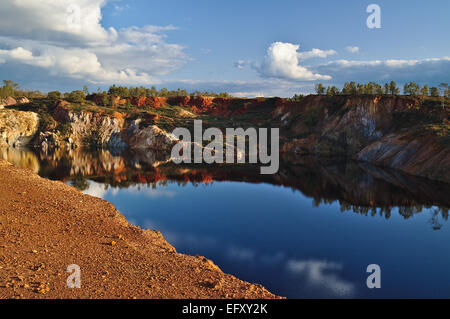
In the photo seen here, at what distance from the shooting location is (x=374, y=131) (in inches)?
2571

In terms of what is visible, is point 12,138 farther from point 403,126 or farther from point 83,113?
point 403,126

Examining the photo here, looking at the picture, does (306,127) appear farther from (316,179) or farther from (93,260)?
(93,260)

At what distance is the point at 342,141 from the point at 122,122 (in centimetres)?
5761

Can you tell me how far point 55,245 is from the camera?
13.6 meters

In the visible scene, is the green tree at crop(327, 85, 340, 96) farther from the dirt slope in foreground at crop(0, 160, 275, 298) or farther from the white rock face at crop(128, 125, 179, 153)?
the dirt slope in foreground at crop(0, 160, 275, 298)

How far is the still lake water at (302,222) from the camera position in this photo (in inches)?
542

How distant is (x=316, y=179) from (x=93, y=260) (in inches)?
1298

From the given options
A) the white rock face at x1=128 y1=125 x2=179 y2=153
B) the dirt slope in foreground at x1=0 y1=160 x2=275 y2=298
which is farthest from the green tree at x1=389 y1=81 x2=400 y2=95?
the dirt slope in foreground at x1=0 y1=160 x2=275 y2=298

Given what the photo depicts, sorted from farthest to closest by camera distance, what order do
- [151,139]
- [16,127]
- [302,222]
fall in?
[16,127]
[151,139]
[302,222]

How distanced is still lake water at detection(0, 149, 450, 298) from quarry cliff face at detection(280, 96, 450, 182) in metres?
4.71

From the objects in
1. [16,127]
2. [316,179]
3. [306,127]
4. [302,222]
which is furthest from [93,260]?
[16,127]

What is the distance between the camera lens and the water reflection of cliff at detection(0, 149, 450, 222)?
28.4 m
